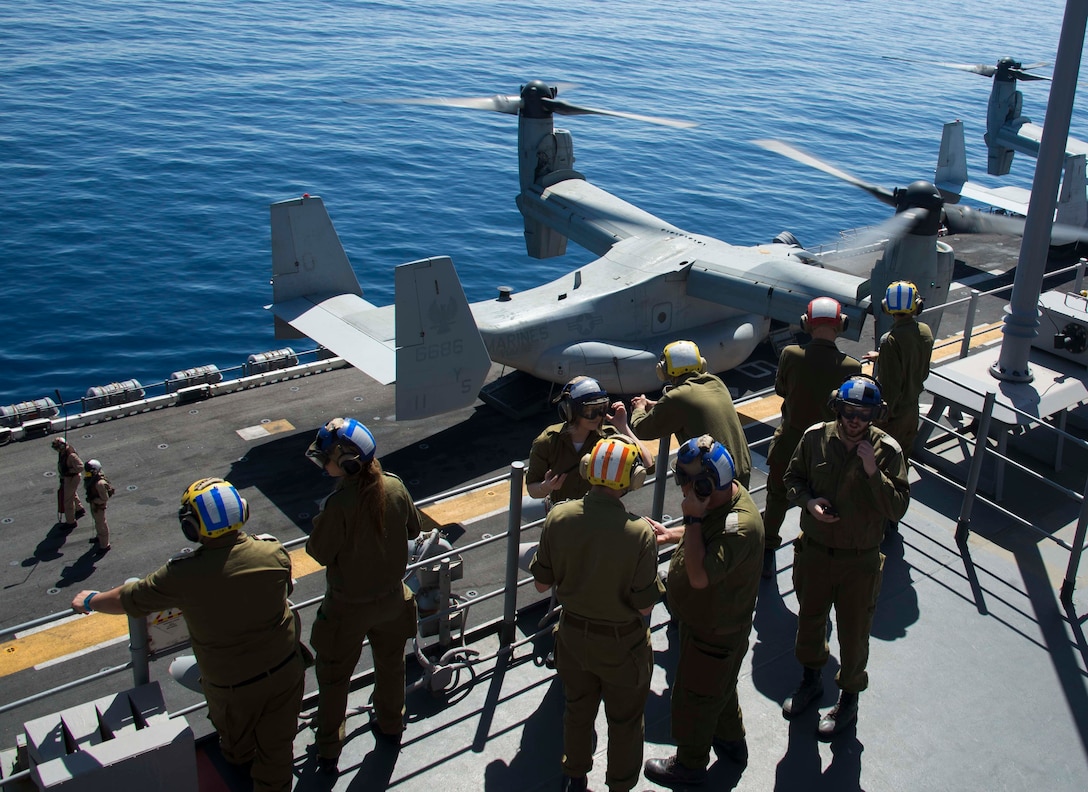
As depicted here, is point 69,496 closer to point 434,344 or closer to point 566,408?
point 434,344

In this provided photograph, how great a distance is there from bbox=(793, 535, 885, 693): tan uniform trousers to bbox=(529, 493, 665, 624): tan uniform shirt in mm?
1540

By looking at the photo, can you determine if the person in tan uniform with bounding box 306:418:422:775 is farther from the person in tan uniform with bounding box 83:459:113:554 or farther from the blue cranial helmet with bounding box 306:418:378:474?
the person in tan uniform with bounding box 83:459:113:554

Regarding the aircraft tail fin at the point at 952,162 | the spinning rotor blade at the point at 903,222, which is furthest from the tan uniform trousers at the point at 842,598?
the aircraft tail fin at the point at 952,162

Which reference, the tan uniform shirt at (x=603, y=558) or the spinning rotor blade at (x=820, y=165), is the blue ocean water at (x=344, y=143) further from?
the tan uniform shirt at (x=603, y=558)

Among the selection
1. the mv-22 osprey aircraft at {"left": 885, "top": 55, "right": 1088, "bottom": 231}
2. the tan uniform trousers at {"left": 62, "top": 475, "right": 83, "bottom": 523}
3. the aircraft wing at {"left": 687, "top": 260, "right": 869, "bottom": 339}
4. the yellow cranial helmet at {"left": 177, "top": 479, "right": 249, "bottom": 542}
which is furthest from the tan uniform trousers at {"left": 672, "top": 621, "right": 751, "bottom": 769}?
the mv-22 osprey aircraft at {"left": 885, "top": 55, "right": 1088, "bottom": 231}

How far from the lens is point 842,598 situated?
6.30 meters

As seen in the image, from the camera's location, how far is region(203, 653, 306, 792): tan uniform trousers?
17.5 feet

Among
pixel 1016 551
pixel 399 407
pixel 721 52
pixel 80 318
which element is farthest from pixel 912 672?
pixel 721 52

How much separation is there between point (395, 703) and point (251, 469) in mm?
8956

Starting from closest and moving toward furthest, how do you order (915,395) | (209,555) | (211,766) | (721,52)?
(209,555) → (211,766) → (915,395) → (721,52)

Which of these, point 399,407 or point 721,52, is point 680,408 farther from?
point 721,52

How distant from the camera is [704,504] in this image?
5266 millimetres

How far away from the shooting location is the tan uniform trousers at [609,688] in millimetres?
5301

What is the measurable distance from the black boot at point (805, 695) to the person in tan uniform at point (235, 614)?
134 inches
